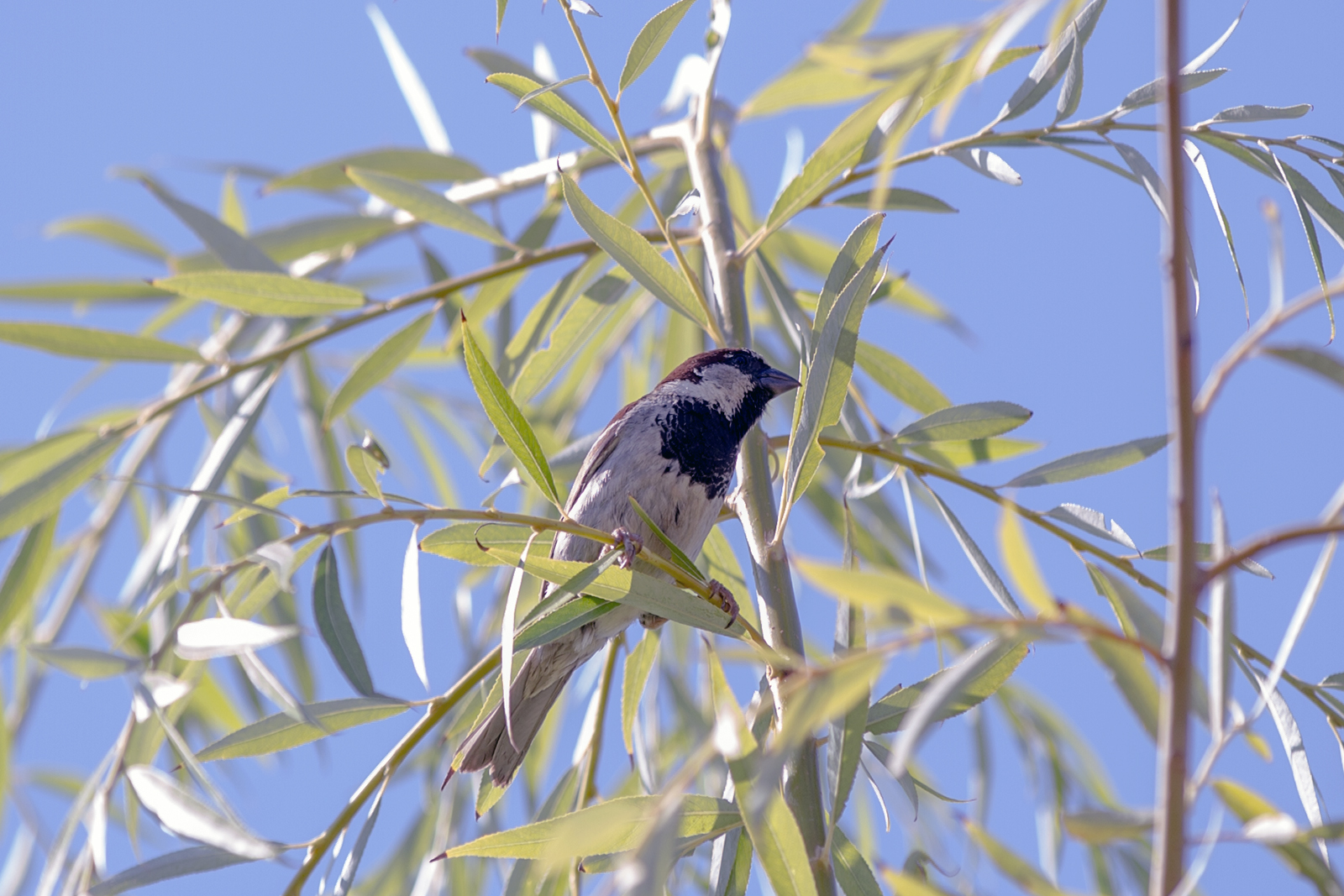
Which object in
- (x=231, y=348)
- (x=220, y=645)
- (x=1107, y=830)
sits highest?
(x=231, y=348)

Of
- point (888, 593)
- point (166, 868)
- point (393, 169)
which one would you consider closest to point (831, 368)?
point (888, 593)

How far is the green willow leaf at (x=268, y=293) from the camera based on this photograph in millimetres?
1731

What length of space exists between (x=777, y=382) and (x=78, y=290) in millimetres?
1348

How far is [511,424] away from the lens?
4.07 ft

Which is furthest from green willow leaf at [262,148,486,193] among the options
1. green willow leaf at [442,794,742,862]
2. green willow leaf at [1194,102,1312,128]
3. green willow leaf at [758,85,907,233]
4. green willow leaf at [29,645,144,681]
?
green willow leaf at [442,794,742,862]

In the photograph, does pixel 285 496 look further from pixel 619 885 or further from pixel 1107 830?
pixel 1107 830

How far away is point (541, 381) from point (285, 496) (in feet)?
1.77

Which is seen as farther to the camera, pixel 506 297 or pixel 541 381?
pixel 506 297

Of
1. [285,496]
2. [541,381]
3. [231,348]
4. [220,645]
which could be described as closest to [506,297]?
[541,381]

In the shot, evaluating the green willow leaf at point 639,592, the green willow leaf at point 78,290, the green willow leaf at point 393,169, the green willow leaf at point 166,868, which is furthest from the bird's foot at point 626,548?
the green willow leaf at point 78,290

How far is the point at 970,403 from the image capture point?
5.09ft

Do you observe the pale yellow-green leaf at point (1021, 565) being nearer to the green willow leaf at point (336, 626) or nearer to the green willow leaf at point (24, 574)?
the green willow leaf at point (336, 626)

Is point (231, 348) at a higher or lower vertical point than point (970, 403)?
higher

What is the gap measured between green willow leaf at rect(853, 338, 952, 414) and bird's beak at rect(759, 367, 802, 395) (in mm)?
272
